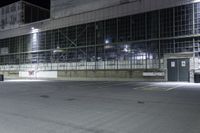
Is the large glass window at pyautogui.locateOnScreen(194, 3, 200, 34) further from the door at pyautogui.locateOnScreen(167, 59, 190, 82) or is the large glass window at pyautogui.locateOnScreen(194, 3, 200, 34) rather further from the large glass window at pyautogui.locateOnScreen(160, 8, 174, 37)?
the door at pyautogui.locateOnScreen(167, 59, 190, 82)

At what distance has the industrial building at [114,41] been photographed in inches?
877

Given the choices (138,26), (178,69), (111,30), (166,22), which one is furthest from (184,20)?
(111,30)

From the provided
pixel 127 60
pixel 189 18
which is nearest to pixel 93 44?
pixel 127 60

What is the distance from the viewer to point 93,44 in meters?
28.5

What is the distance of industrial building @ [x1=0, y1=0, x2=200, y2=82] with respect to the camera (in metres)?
22.3

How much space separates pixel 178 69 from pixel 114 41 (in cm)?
921

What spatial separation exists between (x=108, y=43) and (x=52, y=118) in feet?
73.3

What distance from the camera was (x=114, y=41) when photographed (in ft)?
88.0

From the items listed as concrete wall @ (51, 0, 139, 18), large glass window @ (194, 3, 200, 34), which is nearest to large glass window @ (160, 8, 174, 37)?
large glass window @ (194, 3, 200, 34)

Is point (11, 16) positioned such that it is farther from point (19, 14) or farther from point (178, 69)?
point (178, 69)

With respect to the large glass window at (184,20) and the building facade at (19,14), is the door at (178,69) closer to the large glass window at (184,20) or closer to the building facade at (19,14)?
the large glass window at (184,20)

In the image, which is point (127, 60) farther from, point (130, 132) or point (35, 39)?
point (130, 132)

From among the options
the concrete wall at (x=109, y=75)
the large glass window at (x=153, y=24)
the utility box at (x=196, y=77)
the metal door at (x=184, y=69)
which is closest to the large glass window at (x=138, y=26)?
the large glass window at (x=153, y=24)

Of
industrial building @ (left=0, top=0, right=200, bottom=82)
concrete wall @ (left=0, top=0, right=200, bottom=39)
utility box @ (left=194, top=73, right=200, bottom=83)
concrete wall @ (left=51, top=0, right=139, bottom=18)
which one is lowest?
utility box @ (left=194, top=73, right=200, bottom=83)
